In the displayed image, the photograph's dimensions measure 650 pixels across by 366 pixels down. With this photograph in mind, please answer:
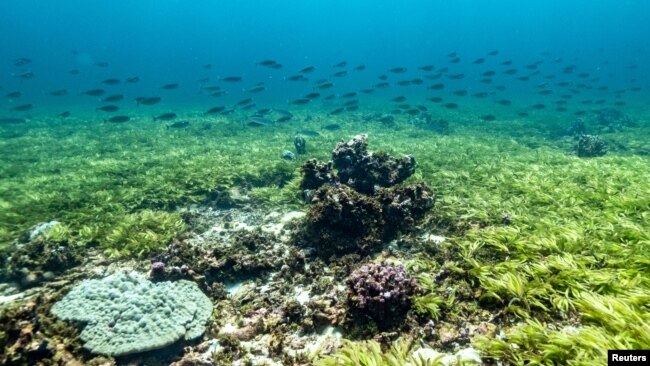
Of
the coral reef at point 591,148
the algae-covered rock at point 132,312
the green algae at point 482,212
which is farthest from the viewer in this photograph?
the coral reef at point 591,148

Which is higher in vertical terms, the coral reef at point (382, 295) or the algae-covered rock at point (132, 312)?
the coral reef at point (382, 295)

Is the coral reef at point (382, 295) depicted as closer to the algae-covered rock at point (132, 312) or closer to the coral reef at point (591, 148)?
the algae-covered rock at point (132, 312)

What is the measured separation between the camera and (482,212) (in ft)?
27.4

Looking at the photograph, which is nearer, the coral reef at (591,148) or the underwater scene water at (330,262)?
the underwater scene water at (330,262)

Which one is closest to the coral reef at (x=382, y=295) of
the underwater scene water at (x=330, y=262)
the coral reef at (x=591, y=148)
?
the underwater scene water at (x=330, y=262)

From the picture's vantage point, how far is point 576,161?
46.1 feet

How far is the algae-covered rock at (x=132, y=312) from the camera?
17.4 ft

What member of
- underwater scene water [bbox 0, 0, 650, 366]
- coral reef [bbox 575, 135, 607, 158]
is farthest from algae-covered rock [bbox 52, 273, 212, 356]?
coral reef [bbox 575, 135, 607, 158]

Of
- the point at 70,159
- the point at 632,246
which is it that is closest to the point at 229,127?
the point at 70,159

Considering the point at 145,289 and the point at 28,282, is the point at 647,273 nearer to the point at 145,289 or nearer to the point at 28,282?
the point at 145,289

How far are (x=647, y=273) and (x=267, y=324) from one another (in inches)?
217

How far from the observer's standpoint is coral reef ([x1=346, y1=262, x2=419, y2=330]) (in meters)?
5.33

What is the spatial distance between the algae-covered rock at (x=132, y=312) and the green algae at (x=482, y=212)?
2050 mm

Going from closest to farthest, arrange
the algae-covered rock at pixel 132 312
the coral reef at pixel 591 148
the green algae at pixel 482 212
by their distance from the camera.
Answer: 1. the green algae at pixel 482 212
2. the algae-covered rock at pixel 132 312
3. the coral reef at pixel 591 148
